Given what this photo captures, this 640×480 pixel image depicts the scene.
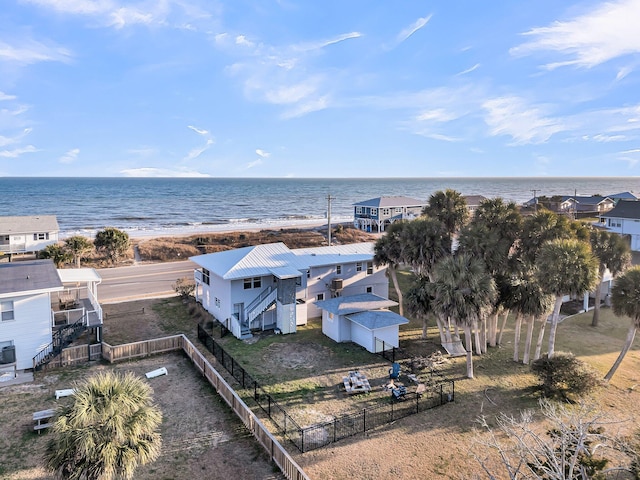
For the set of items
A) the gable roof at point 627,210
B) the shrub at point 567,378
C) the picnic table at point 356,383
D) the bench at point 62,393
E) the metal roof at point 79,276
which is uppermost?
the gable roof at point 627,210

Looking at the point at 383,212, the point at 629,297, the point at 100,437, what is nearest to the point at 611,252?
the point at 629,297

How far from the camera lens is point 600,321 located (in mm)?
29141

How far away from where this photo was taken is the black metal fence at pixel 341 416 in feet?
50.9

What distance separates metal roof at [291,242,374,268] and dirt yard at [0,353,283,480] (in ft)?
37.0

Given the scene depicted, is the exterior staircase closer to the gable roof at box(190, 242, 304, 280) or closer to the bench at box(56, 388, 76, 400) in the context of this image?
the bench at box(56, 388, 76, 400)

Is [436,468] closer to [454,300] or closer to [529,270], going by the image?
[454,300]

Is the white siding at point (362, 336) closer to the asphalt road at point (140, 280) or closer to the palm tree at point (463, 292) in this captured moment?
the palm tree at point (463, 292)

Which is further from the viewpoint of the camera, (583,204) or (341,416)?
(583,204)

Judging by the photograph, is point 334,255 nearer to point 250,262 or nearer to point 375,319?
point 250,262

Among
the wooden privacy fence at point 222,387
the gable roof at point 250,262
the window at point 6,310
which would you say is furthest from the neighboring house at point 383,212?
the window at point 6,310

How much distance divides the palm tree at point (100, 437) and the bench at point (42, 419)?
18.0ft

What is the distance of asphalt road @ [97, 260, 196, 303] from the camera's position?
111 feet

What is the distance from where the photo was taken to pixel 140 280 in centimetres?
3853

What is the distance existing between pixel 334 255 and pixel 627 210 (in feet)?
158
